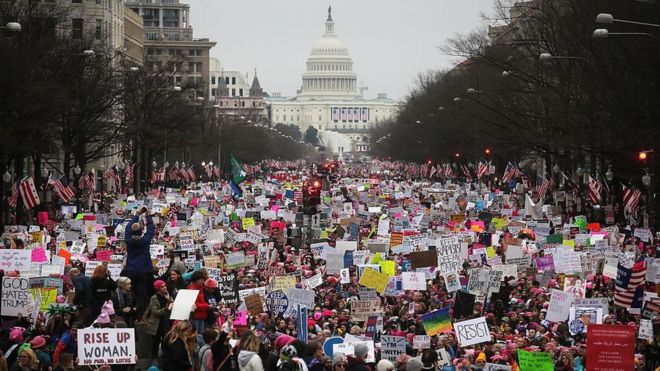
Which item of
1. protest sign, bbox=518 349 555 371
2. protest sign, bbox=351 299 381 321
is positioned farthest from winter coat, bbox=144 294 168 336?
protest sign, bbox=518 349 555 371

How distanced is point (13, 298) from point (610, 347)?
750 centimetres

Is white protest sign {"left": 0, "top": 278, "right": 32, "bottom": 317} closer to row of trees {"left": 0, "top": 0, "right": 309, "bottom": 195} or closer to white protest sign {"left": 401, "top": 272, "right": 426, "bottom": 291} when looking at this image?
white protest sign {"left": 401, "top": 272, "right": 426, "bottom": 291}

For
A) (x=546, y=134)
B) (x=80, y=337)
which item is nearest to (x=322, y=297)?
(x=80, y=337)

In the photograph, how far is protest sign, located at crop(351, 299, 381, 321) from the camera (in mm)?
24312

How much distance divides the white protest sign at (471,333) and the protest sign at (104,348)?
13.9 feet

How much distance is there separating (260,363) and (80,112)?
49232 mm

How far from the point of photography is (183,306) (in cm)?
2042

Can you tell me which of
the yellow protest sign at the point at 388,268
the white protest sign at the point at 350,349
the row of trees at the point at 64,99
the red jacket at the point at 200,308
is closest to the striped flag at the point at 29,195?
the row of trees at the point at 64,99

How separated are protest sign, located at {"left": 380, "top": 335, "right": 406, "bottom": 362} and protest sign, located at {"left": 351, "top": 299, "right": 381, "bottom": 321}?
4.86m

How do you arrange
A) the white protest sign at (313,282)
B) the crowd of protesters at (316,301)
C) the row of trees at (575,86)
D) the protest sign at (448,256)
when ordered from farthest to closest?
the row of trees at (575,86), the protest sign at (448,256), the white protest sign at (313,282), the crowd of protesters at (316,301)

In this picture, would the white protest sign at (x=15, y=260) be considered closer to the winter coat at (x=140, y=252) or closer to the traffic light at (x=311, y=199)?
the winter coat at (x=140, y=252)

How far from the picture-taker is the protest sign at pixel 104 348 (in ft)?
58.5

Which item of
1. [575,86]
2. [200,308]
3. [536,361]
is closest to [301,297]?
[200,308]

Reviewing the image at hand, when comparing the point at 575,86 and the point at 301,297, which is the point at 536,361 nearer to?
the point at 301,297
